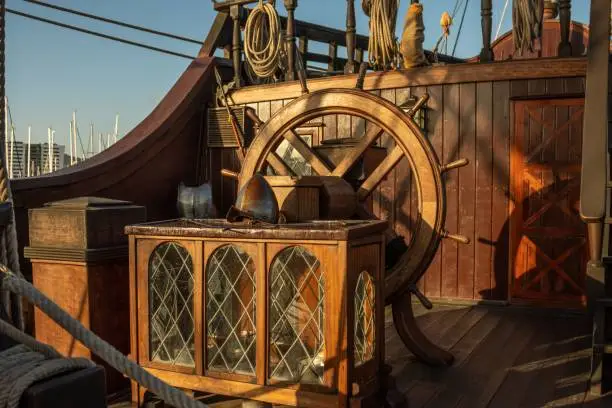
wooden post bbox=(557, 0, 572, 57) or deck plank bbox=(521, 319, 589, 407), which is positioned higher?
wooden post bbox=(557, 0, 572, 57)

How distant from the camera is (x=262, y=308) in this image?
231cm

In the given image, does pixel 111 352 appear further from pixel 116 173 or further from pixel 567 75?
pixel 567 75

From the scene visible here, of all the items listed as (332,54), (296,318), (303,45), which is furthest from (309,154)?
(332,54)

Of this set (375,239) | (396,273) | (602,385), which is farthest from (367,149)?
(602,385)

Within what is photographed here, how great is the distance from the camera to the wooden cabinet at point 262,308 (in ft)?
7.30

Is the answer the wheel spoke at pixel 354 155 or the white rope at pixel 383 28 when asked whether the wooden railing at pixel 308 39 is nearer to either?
the white rope at pixel 383 28

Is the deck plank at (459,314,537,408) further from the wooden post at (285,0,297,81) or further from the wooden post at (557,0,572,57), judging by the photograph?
the wooden post at (285,0,297,81)

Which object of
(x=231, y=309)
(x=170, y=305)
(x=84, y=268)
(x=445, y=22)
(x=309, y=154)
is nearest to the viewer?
(x=231, y=309)

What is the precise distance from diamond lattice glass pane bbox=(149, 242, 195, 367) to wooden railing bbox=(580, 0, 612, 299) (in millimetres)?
1862

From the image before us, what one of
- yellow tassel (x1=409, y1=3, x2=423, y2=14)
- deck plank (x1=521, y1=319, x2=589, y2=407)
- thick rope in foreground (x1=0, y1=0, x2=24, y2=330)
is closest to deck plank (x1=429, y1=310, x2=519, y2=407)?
deck plank (x1=521, y1=319, x2=589, y2=407)

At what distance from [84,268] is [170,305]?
48cm

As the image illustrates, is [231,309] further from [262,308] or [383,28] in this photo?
[383,28]

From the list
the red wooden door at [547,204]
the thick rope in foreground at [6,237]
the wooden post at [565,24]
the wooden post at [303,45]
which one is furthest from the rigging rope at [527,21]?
the thick rope in foreground at [6,237]

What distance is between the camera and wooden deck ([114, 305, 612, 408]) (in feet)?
9.05
